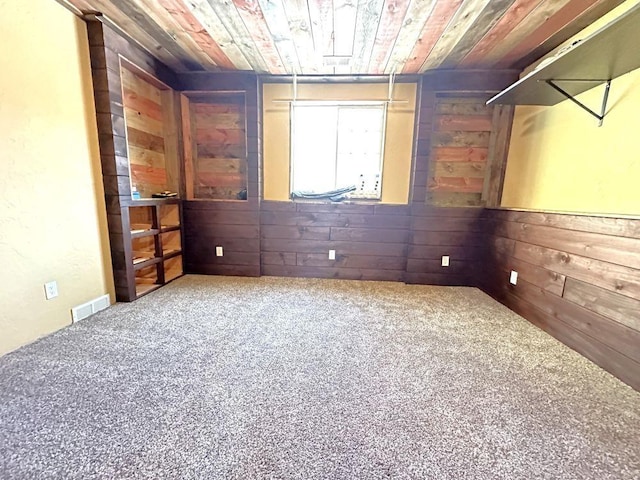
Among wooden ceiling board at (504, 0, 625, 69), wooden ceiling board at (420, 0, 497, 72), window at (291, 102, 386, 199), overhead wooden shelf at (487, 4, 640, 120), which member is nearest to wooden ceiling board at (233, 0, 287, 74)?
window at (291, 102, 386, 199)

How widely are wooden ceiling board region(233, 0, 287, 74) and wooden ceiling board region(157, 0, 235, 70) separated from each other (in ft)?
1.23

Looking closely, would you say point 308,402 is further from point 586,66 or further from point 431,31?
point 431,31

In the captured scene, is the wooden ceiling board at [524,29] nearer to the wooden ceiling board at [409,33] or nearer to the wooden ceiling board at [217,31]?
the wooden ceiling board at [409,33]

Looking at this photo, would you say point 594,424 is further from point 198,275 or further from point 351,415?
point 198,275

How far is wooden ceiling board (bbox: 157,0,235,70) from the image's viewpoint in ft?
6.02

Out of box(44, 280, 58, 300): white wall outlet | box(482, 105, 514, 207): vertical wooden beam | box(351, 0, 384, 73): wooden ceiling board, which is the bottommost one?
box(44, 280, 58, 300): white wall outlet

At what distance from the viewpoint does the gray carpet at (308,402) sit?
3.25 ft

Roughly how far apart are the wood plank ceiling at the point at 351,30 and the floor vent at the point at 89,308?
2130 millimetres

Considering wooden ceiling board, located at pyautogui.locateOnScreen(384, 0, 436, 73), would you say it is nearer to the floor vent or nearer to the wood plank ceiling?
the wood plank ceiling

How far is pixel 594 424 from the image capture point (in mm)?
1187

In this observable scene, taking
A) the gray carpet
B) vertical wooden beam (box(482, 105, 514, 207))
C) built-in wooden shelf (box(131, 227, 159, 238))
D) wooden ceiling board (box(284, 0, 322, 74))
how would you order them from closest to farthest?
the gray carpet
wooden ceiling board (box(284, 0, 322, 74))
built-in wooden shelf (box(131, 227, 159, 238))
vertical wooden beam (box(482, 105, 514, 207))

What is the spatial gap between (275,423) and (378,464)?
0.44 m

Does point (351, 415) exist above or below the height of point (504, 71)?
below

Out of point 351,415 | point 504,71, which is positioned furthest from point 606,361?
point 504,71
